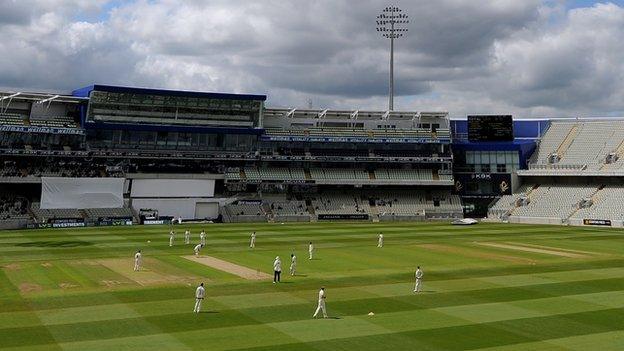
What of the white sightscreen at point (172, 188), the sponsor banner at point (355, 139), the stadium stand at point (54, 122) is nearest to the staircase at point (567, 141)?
→ the sponsor banner at point (355, 139)

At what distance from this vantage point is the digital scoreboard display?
77562 mm

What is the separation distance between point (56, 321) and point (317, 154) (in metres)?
57.5

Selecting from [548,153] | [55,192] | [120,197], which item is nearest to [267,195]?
[120,197]

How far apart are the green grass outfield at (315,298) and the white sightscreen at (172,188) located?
22095 mm

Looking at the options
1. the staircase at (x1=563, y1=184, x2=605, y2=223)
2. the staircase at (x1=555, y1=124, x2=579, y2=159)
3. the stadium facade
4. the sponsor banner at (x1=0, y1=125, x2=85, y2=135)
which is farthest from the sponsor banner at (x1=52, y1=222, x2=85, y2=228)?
the staircase at (x1=555, y1=124, x2=579, y2=159)

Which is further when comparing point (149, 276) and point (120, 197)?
point (120, 197)

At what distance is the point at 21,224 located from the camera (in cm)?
5784

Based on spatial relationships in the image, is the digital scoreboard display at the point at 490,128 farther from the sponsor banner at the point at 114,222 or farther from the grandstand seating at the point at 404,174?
the sponsor banner at the point at 114,222

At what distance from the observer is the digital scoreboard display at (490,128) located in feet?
254

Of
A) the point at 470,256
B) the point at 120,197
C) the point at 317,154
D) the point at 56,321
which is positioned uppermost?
the point at 317,154

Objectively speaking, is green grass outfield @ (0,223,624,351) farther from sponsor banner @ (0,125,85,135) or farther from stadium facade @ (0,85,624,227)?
sponsor banner @ (0,125,85,135)

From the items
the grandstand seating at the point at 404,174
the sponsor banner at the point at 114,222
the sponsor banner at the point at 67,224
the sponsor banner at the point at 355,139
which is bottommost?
the sponsor banner at the point at 67,224

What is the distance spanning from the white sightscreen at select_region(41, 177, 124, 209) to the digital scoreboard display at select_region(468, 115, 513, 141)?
43.5 metres

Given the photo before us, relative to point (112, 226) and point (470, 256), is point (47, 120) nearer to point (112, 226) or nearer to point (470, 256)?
point (112, 226)
